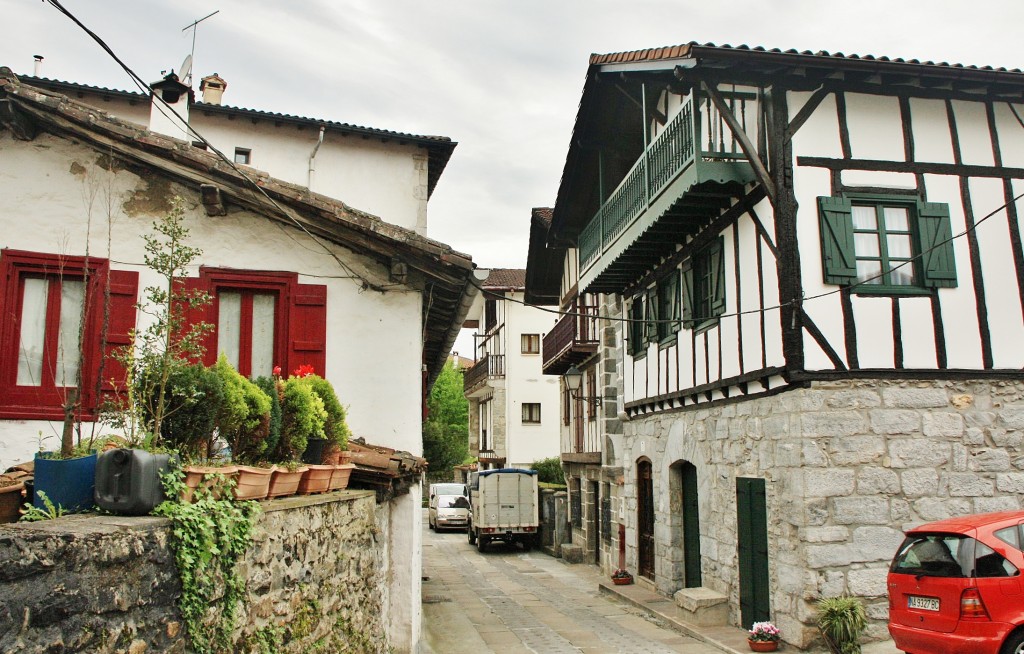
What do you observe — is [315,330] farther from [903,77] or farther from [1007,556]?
[903,77]

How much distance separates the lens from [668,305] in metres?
15.5

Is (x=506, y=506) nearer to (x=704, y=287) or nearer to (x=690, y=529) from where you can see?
(x=690, y=529)

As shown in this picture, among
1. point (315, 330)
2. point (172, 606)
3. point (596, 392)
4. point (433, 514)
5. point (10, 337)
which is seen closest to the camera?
point (172, 606)

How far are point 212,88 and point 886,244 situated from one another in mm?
14197

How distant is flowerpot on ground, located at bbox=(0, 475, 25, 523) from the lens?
424 cm

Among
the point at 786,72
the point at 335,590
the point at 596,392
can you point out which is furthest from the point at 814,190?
the point at 596,392

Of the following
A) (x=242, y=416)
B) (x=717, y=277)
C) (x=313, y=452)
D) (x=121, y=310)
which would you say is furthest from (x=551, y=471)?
(x=242, y=416)

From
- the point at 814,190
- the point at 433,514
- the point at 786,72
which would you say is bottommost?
the point at 433,514

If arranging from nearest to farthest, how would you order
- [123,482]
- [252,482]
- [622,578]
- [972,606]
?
[123,482] → [252,482] → [972,606] → [622,578]

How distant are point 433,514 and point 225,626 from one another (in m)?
32.4

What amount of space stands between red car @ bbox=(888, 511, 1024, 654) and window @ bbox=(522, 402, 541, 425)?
31157 millimetres

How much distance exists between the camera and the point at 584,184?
62.9 feet

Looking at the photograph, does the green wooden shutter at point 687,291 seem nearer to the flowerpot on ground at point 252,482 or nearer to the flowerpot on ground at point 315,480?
the flowerpot on ground at point 315,480

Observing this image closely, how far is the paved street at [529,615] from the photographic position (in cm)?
1223
